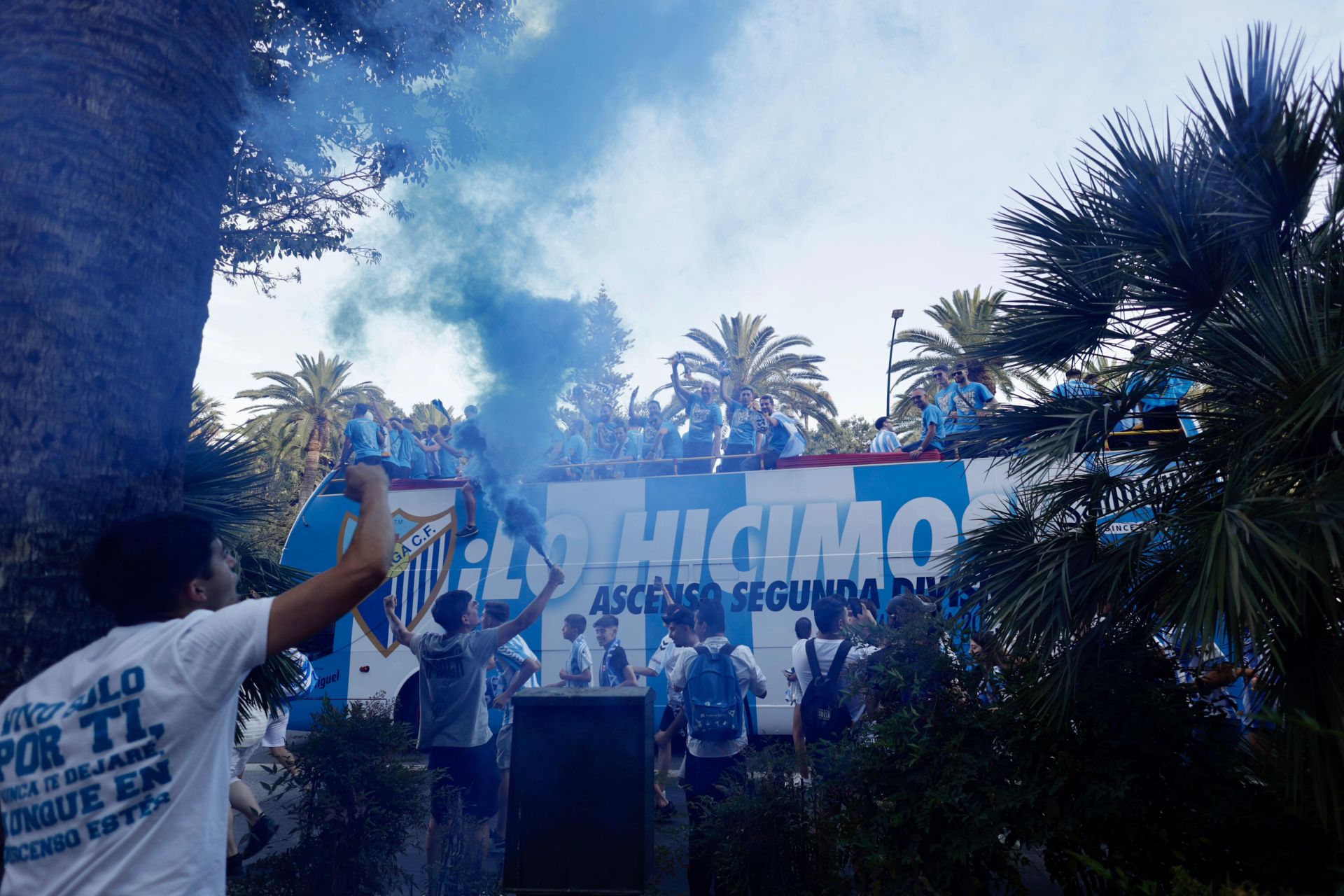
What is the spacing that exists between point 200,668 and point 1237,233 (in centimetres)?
501

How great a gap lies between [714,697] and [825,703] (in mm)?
786

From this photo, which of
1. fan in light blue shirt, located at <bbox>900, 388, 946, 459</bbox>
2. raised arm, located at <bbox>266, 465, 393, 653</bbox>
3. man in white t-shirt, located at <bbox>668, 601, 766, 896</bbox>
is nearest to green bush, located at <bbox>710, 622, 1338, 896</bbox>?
man in white t-shirt, located at <bbox>668, 601, 766, 896</bbox>

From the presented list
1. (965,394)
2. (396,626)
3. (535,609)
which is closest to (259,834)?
(396,626)

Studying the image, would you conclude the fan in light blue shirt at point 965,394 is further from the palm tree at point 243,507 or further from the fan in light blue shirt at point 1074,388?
the palm tree at point 243,507

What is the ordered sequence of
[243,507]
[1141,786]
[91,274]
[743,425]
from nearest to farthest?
[91,274] → [1141,786] → [243,507] → [743,425]

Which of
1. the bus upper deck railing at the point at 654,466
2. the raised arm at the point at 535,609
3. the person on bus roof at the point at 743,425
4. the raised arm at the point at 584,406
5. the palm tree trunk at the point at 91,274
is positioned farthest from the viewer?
the person on bus roof at the point at 743,425

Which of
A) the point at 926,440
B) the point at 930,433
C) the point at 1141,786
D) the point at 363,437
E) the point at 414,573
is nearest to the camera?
the point at 1141,786

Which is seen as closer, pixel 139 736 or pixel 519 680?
pixel 139 736

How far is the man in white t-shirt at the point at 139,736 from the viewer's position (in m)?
1.75

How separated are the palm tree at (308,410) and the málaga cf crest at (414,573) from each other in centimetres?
1819

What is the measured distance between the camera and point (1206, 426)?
15.0 feet

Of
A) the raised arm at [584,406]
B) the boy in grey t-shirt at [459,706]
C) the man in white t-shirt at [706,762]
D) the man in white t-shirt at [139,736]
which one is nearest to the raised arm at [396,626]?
the boy in grey t-shirt at [459,706]

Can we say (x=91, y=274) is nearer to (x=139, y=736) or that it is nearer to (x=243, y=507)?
(x=139, y=736)

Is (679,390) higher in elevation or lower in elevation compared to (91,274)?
higher
